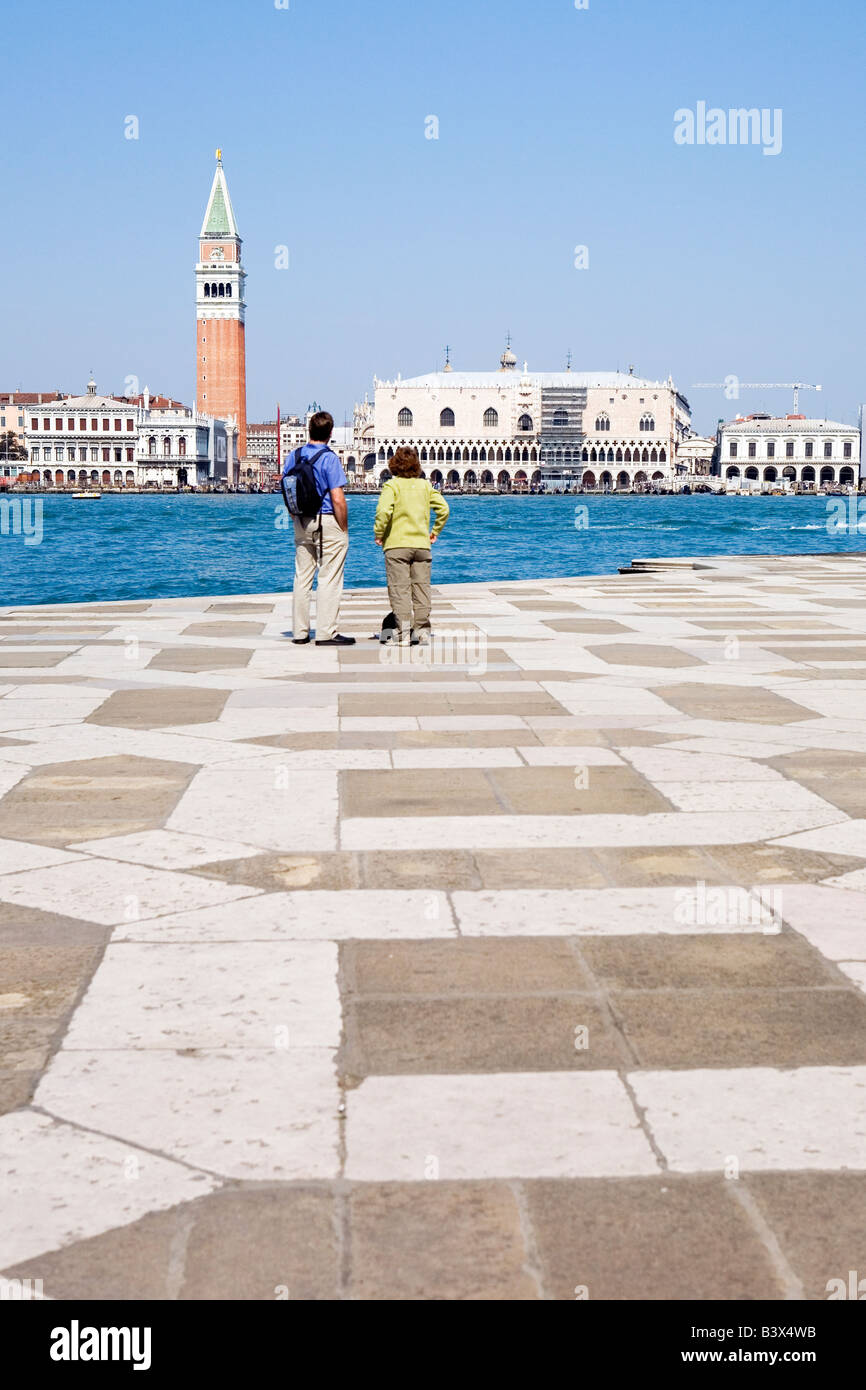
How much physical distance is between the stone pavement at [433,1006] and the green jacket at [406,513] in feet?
11.4

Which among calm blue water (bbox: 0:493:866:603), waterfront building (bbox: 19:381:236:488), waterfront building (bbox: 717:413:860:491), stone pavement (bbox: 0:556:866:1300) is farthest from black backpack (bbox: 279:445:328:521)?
waterfront building (bbox: 717:413:860:491)

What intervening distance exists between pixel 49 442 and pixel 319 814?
18469 centimetres

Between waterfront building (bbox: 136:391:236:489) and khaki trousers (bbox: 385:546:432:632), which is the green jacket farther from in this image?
waterfront building (bbox: 136:391:236:489)

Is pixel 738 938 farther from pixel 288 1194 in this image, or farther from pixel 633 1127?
pixel 288 1194

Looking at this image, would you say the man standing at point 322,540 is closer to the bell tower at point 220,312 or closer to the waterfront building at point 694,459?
the bell tower at point 220,312

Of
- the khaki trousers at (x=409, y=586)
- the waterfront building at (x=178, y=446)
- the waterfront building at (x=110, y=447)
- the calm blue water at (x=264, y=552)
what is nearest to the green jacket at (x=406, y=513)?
the khaki trousers at (x=409, y=586)

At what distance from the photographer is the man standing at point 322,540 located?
10.2m

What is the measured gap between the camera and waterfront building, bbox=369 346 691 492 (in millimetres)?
163625

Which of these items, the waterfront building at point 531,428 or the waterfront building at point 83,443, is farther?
the waterfront building at point 83,443

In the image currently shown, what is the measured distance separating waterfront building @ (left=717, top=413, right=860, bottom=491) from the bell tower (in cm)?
6224

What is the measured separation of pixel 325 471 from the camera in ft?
33.4
